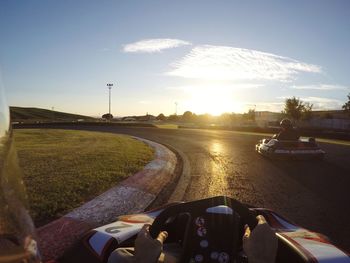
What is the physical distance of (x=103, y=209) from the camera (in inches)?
243

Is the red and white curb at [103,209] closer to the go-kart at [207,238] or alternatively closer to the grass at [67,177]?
the grass at [67,177]

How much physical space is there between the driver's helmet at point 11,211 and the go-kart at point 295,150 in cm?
1289

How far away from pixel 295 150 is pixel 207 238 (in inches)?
452

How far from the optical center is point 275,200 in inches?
288

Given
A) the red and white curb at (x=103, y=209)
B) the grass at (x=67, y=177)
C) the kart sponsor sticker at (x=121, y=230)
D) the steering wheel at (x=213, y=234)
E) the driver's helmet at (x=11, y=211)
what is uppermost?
the driver's helmet at (x=11, y=211)

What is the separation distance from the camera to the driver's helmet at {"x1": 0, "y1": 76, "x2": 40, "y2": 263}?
119 cm

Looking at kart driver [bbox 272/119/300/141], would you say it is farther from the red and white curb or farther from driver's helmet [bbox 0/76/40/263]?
driver's helmet [bbox 0/76/40/263]

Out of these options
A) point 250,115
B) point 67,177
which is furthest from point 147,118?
point 67,177

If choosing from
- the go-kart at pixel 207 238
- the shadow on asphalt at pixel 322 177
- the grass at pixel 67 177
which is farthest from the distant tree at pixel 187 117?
the go-kart at pixel 207 238

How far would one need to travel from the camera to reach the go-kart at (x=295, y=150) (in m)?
13.5

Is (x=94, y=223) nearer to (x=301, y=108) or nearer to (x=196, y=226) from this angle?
(x=196, y=226)

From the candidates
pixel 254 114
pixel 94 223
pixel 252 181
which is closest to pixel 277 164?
pixel 252 181

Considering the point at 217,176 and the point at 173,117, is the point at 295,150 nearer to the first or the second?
the point at 217,176

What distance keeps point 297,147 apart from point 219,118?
294 feet
